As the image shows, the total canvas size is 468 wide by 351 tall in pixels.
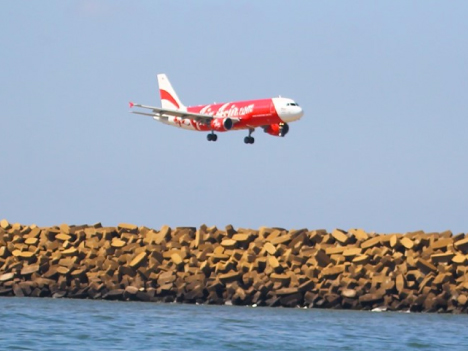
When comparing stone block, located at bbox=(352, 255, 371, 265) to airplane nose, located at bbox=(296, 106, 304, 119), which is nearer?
stone block, located at bbox=(352, 255, 371, 265)

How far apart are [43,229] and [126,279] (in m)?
7.02

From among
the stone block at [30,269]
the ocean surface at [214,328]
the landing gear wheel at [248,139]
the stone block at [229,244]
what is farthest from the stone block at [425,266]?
the landing gear wheel at [248,139]

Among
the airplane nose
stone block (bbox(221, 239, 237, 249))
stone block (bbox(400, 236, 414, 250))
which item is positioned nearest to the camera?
stone block (bbox(400, 236, 414, 250))

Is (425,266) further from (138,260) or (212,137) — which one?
(212,137)

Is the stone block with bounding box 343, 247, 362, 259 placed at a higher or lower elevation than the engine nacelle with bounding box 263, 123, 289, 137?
lower

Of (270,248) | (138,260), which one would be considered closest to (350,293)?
(270,248)

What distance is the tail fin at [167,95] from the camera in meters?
93.0

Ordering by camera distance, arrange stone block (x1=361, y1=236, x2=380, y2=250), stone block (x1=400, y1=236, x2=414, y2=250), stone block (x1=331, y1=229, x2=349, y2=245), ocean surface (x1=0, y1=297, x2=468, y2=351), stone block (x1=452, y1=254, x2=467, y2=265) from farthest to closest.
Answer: stone block (x1=331, y1=229, x2=349, y2=245)
stone block (x1=361, y1=236, x2=380, y2=250)
stone block (x1=400, y1=236, x2=414, y2=250)
stone block (x1=452, y1=254, x2=467, y2=265)
ocean surface (x1=0, y1=297, x2=468, y2=351)

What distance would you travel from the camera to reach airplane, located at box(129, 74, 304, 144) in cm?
7250

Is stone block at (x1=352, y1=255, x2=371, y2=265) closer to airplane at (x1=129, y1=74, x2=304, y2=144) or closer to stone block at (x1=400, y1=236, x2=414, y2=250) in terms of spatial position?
stone block at (x1=400, y1=236, x2=414, y2=250)

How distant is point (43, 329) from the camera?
40000 millimetres

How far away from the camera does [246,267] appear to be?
163 ft

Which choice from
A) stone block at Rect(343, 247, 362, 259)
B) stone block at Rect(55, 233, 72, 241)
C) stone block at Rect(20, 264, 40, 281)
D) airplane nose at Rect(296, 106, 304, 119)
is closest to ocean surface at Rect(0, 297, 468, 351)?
stone block at Rect(343, 247, 362, 259)

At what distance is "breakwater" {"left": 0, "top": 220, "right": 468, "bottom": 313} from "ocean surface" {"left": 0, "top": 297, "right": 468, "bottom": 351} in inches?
42.2
